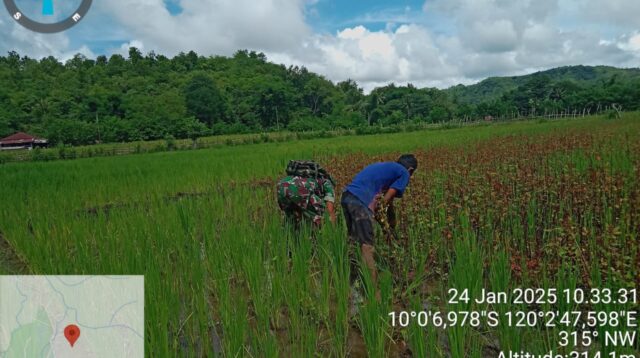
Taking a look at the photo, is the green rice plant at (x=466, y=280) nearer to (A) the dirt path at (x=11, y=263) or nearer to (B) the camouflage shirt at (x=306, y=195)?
(B) the camouflage shirt at (x=306, y=195)

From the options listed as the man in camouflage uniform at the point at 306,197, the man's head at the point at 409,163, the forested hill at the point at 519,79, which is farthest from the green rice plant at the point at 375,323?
the forested hill at the point at 519,79

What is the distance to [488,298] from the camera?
2818mm

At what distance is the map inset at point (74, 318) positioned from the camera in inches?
93.6

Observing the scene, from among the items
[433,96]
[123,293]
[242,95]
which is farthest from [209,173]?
[433,96]

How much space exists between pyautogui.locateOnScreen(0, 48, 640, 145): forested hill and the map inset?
34.2 meters

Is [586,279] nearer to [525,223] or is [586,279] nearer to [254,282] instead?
[525,223]

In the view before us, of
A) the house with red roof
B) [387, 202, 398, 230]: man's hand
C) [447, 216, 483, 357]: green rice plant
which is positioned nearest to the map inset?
[447, 216, 483, 357]: green rice plant

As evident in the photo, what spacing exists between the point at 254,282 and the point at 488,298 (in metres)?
1.84

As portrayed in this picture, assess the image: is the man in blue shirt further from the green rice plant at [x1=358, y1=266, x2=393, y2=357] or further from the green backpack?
the green rice plant at [x1=358, y1=266, x2=393, y2=357]

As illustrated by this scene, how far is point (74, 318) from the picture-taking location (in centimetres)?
261

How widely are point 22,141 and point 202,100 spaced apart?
20.9 meters

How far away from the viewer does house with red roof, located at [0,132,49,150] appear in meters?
36.4

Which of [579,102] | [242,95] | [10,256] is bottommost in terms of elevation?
[10,256]

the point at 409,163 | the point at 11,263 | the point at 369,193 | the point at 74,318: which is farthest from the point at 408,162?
the point at 11,263
